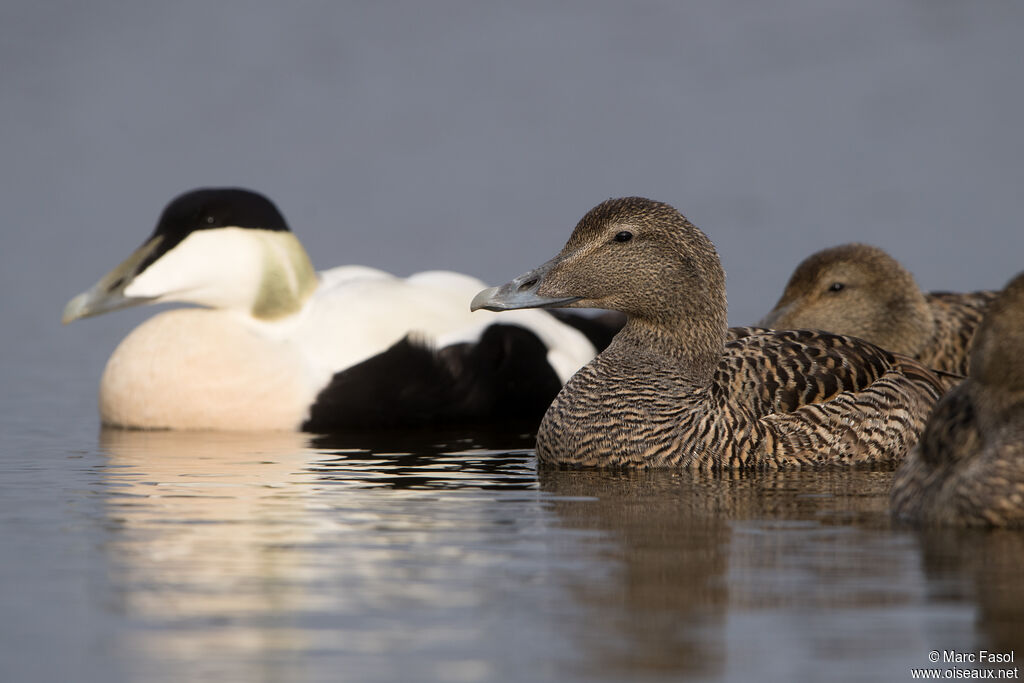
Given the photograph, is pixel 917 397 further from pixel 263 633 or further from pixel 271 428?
pixel 263 633

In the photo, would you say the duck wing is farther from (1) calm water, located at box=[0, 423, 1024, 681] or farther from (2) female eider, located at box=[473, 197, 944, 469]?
(1) calm water, located at box=[0, 423, 1024, 681]

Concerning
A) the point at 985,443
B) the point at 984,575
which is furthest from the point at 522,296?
the point at 984,575

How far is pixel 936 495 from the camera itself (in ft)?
16.4

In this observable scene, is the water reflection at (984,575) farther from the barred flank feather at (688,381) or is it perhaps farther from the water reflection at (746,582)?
the barred flank feather at (688,381)

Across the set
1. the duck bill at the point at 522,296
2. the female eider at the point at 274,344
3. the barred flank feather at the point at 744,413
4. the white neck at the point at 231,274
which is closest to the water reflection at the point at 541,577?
the barred flank feather at the point at 744,413

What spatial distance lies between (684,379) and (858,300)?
2.31 meters

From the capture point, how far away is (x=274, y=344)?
8.67 m

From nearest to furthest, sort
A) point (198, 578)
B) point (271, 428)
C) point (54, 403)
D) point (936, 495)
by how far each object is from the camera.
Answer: point (198, 578)
point (936, 495)
point (271, 428)
point (54, 403)

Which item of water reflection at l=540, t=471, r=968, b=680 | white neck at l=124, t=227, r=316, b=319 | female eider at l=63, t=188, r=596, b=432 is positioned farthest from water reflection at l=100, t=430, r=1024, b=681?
white neck at l=124, t=227, r=316, b=319

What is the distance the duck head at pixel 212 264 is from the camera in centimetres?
873

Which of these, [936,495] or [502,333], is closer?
[936,495]

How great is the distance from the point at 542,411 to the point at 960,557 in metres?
4.88

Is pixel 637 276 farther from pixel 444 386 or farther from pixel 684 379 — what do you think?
pixel 444 386

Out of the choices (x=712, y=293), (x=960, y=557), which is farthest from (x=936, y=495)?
(x=712, y=293)
